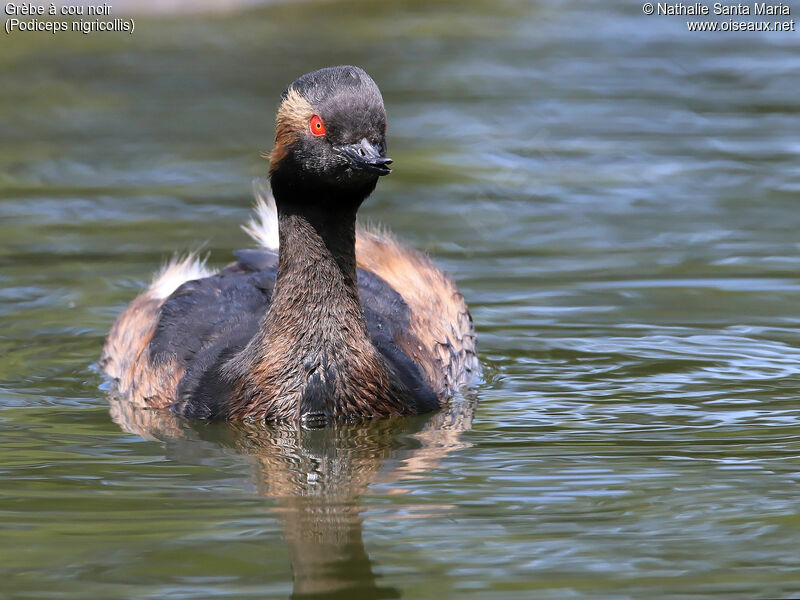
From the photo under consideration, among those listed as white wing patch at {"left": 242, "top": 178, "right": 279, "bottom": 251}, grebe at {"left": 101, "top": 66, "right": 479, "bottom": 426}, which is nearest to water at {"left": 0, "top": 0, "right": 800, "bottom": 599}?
grebe at {"left": 101, "top": 66, "right": 479, "bottom": 426}

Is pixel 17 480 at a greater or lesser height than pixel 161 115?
lesser

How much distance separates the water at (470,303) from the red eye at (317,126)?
1535mm

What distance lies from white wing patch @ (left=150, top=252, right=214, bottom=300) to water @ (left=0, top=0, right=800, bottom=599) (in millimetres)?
464

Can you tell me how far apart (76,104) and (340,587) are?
37.2ft

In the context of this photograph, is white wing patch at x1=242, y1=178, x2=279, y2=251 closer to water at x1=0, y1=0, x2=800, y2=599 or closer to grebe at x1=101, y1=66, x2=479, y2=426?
grebe at x1=101, y1=66, x2=479, y2=426

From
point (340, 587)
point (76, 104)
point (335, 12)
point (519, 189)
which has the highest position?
point (335, 12)

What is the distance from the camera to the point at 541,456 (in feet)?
23.7

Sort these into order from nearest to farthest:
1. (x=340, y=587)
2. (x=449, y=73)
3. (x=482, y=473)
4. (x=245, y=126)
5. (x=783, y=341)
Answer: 1. (x=340, y=587)
2. (x=482, y=473)
3. (x=783, y=341)
4. (x=245, y=126)
5. (x=449, y=73)

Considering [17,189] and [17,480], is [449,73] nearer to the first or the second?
[17,189]

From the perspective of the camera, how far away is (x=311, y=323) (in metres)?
7.92

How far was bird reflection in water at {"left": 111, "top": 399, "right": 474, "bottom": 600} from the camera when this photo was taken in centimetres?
581

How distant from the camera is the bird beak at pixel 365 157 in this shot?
704 cm

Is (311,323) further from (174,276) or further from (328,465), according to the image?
(174,276)

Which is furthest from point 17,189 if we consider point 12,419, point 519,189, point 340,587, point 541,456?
point 340,587
